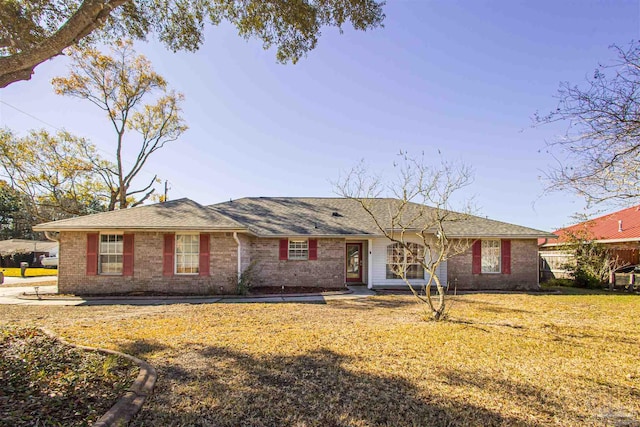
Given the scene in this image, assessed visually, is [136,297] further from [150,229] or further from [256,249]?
[256,249]

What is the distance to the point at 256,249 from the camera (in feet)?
50.6

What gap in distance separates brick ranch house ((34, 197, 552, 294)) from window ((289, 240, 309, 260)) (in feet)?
0.14

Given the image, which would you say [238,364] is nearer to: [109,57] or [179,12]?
[179,12]

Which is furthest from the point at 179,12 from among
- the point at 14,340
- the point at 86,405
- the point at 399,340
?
the point at 399,340

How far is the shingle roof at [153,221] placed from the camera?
12602 mm

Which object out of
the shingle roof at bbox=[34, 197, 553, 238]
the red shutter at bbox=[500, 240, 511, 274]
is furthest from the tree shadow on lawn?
the red shutter at bbox=[500, 240, 511, 274]

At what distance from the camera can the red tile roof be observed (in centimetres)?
1806

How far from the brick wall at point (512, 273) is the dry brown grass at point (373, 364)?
5.89m

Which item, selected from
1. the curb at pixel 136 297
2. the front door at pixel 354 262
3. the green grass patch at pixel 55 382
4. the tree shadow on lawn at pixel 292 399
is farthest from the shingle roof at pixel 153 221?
the tree shadow on lawn at pixel 292 399

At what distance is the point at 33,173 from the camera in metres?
22.9

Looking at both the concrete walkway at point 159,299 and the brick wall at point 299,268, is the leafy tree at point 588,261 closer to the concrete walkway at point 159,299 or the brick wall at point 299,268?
the concrete walkway at point 159,299

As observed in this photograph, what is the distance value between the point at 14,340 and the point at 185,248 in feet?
25.6

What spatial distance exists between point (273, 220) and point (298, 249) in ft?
6.71

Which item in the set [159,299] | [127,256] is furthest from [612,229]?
[127,256]
